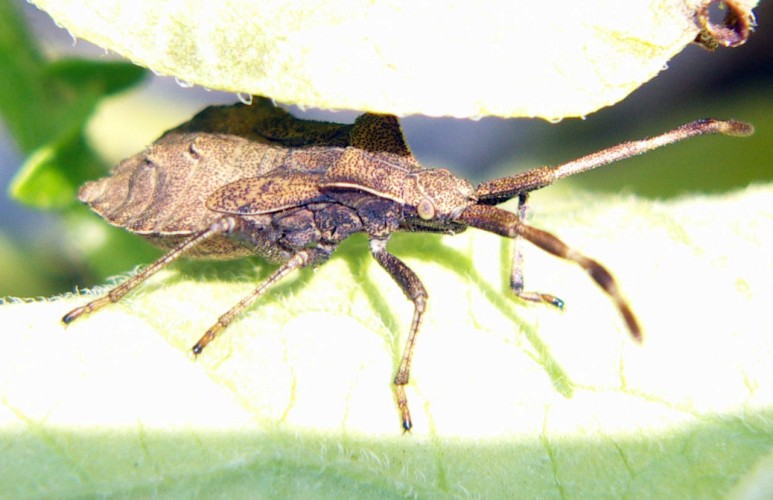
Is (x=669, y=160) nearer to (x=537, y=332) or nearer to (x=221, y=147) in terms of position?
(x=537, y=332)

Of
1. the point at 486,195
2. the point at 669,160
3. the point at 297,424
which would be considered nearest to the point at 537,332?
the point at 486,195

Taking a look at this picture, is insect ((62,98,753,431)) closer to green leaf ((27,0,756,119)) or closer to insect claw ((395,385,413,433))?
insect claw ((395,385,413,433))

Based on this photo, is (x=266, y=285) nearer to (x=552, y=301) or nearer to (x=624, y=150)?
(x=552, y=301)

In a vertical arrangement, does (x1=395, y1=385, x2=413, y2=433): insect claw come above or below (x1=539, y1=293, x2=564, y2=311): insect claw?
below

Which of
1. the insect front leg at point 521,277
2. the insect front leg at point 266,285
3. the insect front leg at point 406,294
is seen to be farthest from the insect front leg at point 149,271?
the insect front leg at point 521,277

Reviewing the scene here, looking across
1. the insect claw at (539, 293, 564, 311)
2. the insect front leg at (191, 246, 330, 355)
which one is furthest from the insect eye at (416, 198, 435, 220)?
the insect claw at (539, 293, 564, 311)

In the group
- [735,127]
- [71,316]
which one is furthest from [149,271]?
[735,127]

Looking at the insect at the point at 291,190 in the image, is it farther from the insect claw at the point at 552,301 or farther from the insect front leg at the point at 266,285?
the insect claw at the point at 552,301
